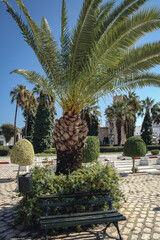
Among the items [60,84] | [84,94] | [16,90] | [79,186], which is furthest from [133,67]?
[16,90]

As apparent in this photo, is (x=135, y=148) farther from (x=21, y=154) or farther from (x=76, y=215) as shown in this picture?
(x=76, y=215)

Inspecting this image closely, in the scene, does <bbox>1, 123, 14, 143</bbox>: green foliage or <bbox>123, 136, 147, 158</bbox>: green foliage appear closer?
<bbox>123, 136, 147, 158</bbox>: green foliage

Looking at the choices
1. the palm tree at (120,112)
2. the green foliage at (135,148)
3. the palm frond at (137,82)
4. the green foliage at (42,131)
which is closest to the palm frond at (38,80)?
the palm frond at (137,82)

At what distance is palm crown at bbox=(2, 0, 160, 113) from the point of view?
16.5ft

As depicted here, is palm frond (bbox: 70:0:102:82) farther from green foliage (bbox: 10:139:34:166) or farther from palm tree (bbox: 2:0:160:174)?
green foliage (bbox: 10:139:34:166)

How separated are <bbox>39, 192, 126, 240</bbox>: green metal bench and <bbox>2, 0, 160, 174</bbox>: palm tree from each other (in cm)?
126

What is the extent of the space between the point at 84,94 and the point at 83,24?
201 cm

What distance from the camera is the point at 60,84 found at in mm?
6062

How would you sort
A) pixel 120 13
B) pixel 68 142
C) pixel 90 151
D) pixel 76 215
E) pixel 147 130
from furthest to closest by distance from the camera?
1. pixel 147 130
2. pixel 90 151
3. pixel 68 142
4. pixel 120 13
5. pixel 76 215

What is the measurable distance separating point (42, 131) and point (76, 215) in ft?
82.7

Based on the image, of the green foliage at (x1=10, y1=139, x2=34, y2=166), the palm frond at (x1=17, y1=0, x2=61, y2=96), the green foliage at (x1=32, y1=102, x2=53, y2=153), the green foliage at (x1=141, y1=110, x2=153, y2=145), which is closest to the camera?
the palm frond at (x1=17, y1=0, x2=61, y2=96)

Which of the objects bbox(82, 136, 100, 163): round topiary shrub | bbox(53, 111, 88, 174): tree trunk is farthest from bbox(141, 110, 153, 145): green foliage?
bbox(53, 111, 88, 174): tree trunk

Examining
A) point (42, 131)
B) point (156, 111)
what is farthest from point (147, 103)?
point (42, 131)

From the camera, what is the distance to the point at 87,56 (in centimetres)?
572
